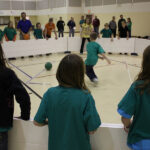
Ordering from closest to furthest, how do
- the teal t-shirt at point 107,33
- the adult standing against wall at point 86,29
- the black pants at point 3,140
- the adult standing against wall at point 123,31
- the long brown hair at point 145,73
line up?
the long brown hair at point 145,73 < the black pants at point 3,140 < the adult standing against wall at point 86,29 < the adult standing against wall at point 123,31 < the teal t-shirt at point 107,33

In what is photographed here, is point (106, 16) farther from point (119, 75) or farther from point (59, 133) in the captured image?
point (59, 133)

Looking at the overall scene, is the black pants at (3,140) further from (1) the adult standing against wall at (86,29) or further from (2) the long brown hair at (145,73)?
(1) the adult standing against wall at (86,29)

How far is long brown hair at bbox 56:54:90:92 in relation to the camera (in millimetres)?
1396

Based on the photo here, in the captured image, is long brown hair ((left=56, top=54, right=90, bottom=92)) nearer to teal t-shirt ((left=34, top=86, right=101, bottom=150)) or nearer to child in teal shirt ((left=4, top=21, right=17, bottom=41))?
teal t-shirt ((left=34, top=86, right=101, bottom=150))

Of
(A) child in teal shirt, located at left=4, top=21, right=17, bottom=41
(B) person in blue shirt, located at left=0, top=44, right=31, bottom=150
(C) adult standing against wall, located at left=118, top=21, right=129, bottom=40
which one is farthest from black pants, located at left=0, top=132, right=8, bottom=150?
(C) adult standing against wall, located at left=118, top=21, right=129, bottom=40

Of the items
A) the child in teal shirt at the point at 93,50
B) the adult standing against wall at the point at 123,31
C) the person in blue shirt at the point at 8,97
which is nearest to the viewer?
the person in blue shirt at the point at 8,97

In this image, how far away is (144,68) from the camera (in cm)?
139

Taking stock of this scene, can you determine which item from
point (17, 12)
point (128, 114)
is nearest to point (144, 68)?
point (128, 114)

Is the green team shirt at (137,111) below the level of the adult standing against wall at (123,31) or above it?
below

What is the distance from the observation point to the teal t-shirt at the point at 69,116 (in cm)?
140

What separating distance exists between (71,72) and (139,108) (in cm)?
54

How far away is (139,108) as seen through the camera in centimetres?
142

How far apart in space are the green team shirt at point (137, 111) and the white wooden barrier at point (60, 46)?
7977mm

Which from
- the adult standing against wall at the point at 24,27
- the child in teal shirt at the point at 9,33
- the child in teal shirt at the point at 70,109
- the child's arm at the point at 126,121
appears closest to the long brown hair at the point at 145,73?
the child's arm at the point at 126,121
